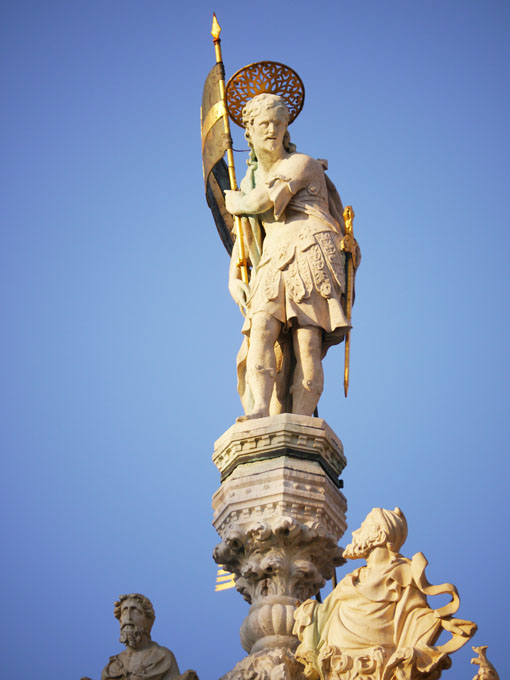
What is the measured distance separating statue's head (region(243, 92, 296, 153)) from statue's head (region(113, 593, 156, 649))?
457 cm

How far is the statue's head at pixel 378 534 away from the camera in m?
9.37

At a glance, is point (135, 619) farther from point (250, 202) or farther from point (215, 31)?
point (215, 31)

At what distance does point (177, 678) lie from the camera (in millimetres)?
10383

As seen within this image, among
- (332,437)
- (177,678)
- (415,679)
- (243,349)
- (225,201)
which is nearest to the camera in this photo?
(415,679)

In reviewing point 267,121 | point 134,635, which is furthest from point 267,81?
point 134,635

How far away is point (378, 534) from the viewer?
9.36 m

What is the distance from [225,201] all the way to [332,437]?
2996 mm

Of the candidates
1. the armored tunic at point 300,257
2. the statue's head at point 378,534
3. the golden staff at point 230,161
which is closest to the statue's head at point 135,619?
the statue's head at point 378,534

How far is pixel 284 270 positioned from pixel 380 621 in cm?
399

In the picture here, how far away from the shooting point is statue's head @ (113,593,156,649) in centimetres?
1055

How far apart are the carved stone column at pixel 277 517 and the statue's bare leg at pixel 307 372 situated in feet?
1.36

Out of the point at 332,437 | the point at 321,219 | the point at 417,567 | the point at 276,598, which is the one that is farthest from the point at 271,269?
the point at 417,567

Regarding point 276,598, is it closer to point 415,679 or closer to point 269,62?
point 415,679

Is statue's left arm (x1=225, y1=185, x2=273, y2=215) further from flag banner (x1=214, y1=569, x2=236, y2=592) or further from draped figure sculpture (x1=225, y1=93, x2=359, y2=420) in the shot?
flag banner (x1=214, y1=569, x2=236, y2=592)
